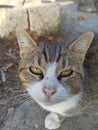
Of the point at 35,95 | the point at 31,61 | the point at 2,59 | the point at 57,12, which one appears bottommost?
the point at 2,59

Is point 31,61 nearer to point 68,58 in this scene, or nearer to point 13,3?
point 68,58

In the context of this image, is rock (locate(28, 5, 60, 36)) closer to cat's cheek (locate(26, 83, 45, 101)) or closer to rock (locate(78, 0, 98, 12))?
rock (locate(78, 0, 98, 12))

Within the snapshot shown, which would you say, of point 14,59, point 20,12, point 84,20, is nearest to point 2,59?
point 14,59

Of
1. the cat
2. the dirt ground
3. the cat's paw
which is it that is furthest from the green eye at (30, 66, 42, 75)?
the cat's paw

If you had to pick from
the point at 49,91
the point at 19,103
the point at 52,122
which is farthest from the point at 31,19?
the point at 49,91

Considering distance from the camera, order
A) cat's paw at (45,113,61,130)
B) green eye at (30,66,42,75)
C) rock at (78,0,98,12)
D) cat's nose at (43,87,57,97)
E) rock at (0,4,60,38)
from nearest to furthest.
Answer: cat's nose at (43,87,57,97) < green eye at (30,66,42,75) < cat's paw at (45,113,61,130) < rock at (0,4,60,38) < rock at (78,0,98,12)

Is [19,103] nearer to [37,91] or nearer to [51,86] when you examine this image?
[37,91]

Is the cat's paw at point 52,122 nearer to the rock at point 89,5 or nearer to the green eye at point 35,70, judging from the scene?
the green eye at point 35,70

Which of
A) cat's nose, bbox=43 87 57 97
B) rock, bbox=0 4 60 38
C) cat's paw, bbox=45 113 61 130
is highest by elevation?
cat's nose, bbox=43 87 57 97
